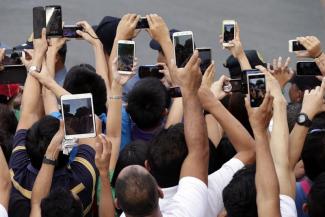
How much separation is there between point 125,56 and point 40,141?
3.45 ft

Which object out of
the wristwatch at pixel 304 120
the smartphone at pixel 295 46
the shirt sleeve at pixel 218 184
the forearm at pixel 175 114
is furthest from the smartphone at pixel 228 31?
the shirt sleeve at pixel 218 184

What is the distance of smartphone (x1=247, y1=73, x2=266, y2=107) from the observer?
3986 millimetres

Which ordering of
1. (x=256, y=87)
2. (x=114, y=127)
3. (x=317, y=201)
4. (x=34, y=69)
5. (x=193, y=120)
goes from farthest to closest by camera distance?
1. (x=34, y=69)
2. (x=114, y=127)
3. (x=256, y=87)
4. (x=193, y=120)
5. (x=317, y=201)

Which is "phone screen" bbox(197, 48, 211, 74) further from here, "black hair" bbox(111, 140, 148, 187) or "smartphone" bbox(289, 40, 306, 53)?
"black hair" bbox(111, 140, 148, 187)

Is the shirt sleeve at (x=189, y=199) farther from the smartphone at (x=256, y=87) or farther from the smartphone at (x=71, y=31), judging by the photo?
the smartphone at (x=71, y=31)

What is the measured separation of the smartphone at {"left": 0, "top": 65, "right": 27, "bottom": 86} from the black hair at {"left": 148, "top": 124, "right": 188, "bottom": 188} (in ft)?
5.01

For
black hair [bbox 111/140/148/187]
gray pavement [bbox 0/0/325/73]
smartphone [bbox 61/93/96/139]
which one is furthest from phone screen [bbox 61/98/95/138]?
gray pavement [bbox 0/0/325/73]

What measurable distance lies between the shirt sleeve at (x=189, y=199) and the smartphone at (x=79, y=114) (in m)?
0.60

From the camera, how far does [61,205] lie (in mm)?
3453

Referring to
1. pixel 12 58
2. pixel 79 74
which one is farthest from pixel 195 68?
pixel 12 58

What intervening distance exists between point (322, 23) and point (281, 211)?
7.87 m

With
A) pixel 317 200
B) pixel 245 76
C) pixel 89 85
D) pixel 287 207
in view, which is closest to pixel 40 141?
pixel 89 85

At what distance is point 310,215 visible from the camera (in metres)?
3.62

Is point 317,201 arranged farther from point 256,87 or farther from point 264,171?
point 256,87
